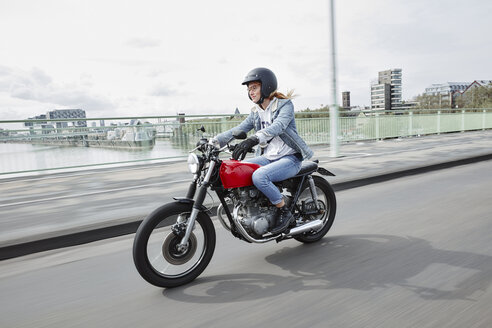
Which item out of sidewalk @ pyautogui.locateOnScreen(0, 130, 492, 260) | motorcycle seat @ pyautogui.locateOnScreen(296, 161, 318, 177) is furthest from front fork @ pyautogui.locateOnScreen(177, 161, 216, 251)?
sidewalk @ pyautogui.locateOnScreen(0, 130, 492, 260)

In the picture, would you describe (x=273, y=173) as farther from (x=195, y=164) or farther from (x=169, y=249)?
(x=169, y=249)

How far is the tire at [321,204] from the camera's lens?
13.3 feet

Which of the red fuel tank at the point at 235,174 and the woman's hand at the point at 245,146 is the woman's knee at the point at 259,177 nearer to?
the red fuel tank at the point at 235,174

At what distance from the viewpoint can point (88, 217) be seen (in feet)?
16.6

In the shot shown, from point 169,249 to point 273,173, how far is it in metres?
1.11

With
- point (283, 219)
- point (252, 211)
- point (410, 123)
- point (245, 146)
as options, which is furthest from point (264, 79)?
point (410, 123)

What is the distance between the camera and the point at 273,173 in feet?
11.6

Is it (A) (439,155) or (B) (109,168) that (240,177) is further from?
(A) (439,155)

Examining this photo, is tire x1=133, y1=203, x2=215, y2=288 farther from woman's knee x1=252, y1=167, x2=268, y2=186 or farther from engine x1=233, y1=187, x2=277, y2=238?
woman's knee x1=252, y1=167, x2=268, y2=186

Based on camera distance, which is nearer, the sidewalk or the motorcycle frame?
the motorcycle frame

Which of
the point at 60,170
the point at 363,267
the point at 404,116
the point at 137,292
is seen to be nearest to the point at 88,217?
the point at 137,292

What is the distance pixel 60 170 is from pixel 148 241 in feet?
26.7

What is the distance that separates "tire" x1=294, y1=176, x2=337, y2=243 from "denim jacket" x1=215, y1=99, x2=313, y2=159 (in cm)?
43

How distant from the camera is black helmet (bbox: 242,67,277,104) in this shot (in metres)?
3.60
